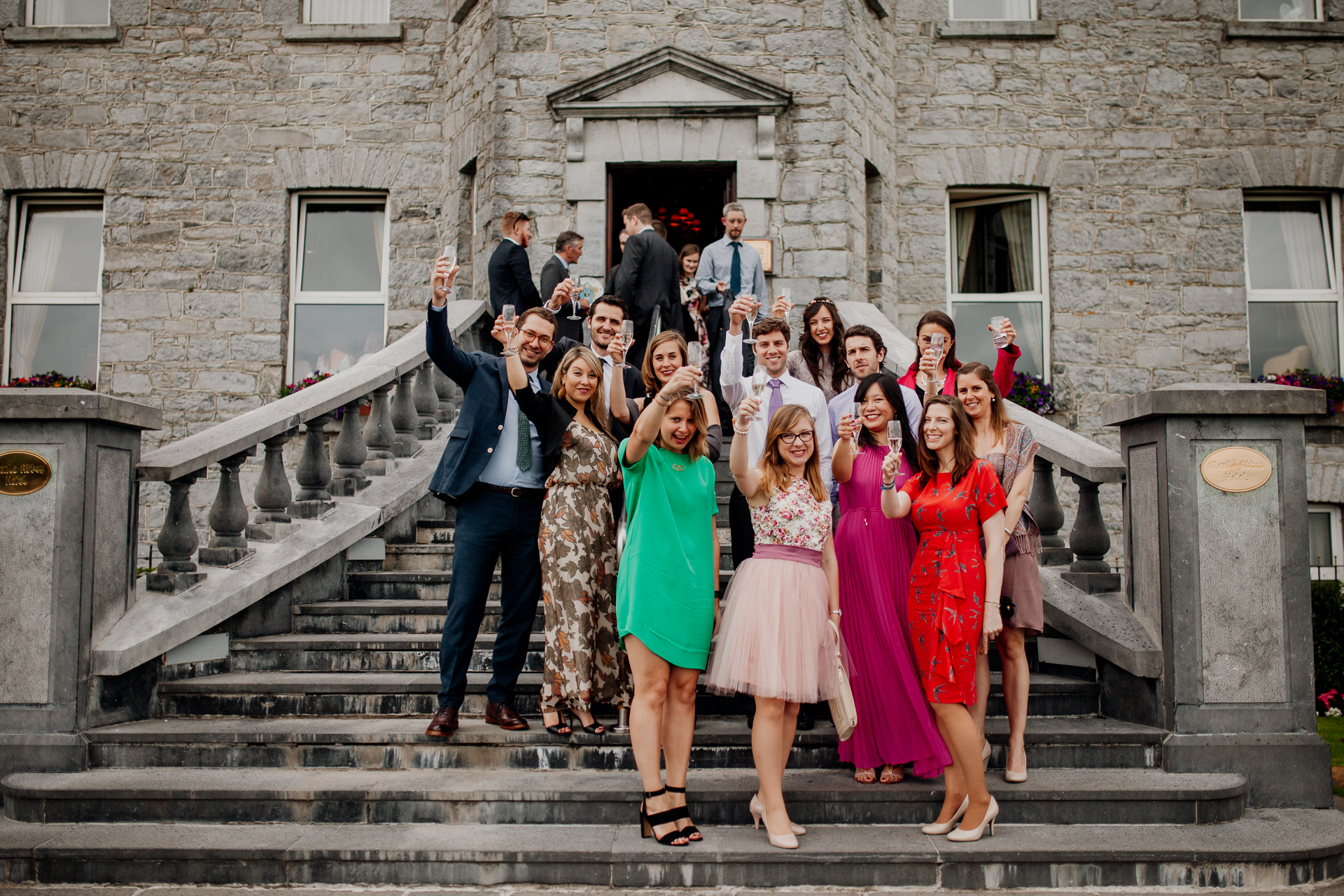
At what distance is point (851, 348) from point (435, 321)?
2.05 meters

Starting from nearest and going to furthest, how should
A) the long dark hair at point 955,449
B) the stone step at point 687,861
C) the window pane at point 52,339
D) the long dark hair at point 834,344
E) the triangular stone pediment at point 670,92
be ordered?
the stone step at point 687,861
the long dark hair at point 955,449
the long dark hair at point 834,344
the triangular stone pediment at point 670,92
the window pane at point 52,339

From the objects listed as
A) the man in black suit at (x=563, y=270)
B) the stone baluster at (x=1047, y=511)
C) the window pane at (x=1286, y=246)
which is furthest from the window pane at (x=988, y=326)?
the stone baluster at (x=1047, y=511)

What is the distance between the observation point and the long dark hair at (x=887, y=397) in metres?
4.19

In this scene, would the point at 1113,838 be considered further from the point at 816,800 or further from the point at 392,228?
the point at 392,228

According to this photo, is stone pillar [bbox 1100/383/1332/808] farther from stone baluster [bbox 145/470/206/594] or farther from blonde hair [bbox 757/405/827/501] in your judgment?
stone baluster [bbox 145/470/206/594]

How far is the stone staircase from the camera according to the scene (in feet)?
11.9

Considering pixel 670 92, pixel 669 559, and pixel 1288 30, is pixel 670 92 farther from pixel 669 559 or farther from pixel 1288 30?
pixel 1288 30

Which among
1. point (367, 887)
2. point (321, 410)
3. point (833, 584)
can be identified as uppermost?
point (321, 410)

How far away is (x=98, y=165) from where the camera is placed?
983cm

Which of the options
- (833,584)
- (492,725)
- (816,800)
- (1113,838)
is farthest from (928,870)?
(492,725)

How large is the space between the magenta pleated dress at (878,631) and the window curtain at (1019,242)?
6335 mm

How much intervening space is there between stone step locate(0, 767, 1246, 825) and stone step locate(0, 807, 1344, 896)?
0.17 m

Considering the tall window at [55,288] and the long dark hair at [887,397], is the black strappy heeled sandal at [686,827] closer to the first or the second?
the long dark hair at [887,397]

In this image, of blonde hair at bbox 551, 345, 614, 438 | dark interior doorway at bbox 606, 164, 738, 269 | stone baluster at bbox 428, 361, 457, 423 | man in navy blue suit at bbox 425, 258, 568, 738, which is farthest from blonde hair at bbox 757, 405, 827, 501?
dark interior doorway at bbox 606, 164, 738, 269
